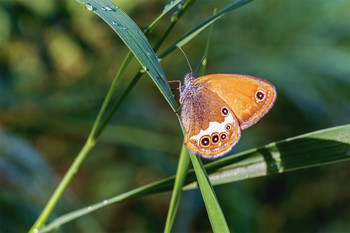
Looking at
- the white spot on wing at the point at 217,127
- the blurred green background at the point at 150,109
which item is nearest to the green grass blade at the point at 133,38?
the white spot on wing at the point at 217,127

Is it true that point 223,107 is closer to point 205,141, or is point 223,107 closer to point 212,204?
point 205,141

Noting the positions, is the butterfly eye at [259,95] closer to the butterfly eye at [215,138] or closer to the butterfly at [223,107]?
the butterfly at [223,107]

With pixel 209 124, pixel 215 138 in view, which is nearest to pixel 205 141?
pixel 215 138

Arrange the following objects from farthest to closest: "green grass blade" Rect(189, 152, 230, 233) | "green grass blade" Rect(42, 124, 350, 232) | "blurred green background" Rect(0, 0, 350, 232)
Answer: "blurred green background" Rect(0, 0, 350, 232) < "green grass blade" Rect(42, 124, 350, 232) < "green grass blade" Rect(189, 152, 230, 233)

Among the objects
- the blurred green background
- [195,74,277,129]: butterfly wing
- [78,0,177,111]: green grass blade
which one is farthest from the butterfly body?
the blurred green background

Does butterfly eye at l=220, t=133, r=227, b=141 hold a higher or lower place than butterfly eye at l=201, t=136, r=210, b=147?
lower

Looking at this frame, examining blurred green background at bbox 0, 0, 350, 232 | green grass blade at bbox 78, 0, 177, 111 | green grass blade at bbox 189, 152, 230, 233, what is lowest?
blurred green background at bbox 0, 0, 350, 232

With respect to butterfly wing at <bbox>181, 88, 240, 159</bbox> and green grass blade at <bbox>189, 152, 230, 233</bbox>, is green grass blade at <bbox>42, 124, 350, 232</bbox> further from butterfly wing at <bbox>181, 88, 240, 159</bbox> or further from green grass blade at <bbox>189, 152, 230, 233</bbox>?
green grass blade at <bbox>189, 152, 230, 233</bbox>

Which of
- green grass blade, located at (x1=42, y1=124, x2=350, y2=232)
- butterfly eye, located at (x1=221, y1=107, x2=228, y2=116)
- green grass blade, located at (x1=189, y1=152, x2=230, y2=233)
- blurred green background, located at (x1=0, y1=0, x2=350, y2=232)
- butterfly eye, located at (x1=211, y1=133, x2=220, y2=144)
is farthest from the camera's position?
blurred green background, located at (x1=0, y1=0, x2=350, y2=232)
